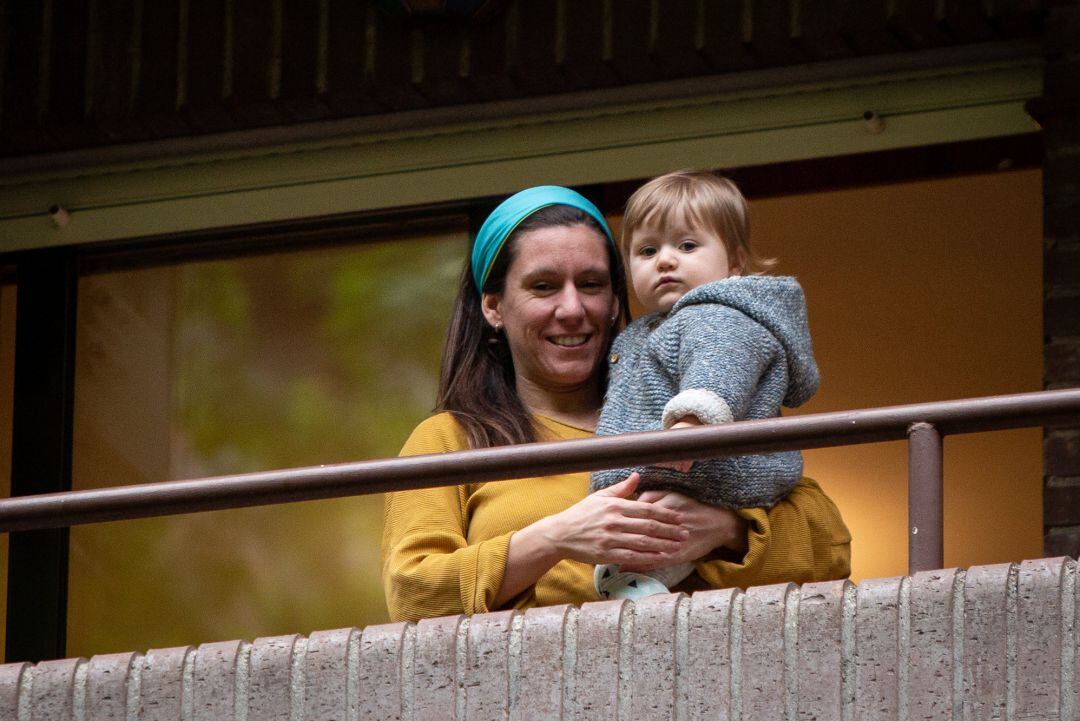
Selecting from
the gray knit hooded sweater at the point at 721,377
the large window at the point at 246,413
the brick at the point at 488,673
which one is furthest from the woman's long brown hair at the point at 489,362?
the large window at the point at 246,413

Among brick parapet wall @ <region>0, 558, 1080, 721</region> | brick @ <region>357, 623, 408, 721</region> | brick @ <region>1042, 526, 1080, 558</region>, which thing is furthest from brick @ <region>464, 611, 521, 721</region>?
brick @ <region>1042, 526, 1080, 558</region>

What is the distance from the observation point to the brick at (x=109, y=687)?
434 cm

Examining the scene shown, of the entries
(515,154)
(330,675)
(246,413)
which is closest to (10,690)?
(330,675)

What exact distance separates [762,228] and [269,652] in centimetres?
346

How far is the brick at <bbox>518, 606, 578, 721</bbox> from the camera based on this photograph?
4.11m

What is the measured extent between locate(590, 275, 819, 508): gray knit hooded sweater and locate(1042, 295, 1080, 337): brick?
152 cm

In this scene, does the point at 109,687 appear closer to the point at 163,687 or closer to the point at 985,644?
the point at 163,687

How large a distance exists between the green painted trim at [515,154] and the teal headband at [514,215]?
58.9 inches

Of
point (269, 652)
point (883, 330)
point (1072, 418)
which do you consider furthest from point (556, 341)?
point (883, 330)

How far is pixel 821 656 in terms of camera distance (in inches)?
157

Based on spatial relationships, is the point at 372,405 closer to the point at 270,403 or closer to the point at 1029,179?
the point at 270,403

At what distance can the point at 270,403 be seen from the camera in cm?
680

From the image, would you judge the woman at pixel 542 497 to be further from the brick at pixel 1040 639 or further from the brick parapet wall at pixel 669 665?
the brick at pixel 1040 639

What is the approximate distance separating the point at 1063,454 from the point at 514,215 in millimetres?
1739
